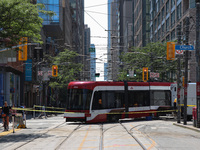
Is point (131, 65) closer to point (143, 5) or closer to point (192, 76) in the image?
point (192, 76)

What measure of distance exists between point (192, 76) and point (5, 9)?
126 ft

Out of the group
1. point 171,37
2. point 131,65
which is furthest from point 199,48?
point 171,37

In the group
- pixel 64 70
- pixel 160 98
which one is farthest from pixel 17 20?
pixel 64 70

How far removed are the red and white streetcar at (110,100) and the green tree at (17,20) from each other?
8.00 meters

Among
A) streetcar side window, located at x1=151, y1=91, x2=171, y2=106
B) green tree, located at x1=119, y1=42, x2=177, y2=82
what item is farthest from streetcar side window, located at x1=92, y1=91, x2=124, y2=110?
green tree, located at x1=119, y1=42, x2=177, y2=82

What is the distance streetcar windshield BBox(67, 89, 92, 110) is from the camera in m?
27.2

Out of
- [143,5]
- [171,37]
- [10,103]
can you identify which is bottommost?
[10,103]

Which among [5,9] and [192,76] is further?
[192,76]

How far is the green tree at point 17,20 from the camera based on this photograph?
1914cm

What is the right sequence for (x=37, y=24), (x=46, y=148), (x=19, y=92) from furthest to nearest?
(x=19, y=92) → (x=37, y=24) → (x=46, y=148)

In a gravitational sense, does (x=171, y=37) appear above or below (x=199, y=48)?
above

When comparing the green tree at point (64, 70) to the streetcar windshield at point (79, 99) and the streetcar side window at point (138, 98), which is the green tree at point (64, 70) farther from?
the streetcar windshield at point (79, 99)

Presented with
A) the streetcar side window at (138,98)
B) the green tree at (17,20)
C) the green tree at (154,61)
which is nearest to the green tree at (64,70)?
the green tree at (154,61)

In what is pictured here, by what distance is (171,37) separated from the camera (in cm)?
6250
